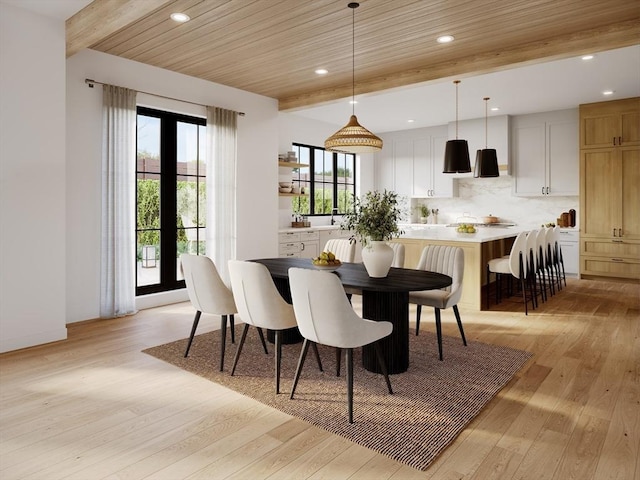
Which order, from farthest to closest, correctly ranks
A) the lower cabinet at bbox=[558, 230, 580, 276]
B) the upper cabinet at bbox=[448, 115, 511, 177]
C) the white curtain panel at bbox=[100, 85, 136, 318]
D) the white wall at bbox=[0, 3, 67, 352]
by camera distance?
the upper cabinet at bbox=[448, 115, 511, 177]
the lower cabinet at bbox=[558, 230, 580, 276]
the white curtain panel at bbox=[100, 85, 136, 318]
the white wall at bbox=[0, 3, 67, 352]

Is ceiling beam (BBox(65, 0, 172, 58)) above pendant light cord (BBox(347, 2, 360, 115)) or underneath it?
underneath

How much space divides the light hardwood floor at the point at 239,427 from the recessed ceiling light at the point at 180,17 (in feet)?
9.15

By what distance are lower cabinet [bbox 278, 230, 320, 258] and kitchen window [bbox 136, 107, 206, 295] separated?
149 cm

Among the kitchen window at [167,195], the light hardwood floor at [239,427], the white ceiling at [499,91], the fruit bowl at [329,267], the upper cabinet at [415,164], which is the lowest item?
the light hardwood floor at [239,427]

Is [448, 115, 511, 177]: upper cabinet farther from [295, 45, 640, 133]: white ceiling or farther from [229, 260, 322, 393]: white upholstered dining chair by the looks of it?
[229, 260, 322, 393]: white upholstered dining chair

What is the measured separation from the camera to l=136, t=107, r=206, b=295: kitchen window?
524cm

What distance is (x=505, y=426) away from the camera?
2482mm

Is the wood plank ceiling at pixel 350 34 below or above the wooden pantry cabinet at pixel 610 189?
above

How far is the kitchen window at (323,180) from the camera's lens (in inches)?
324

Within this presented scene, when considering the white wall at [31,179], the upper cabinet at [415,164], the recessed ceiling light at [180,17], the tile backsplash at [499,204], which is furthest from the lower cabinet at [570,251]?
the white wall at [31,179]

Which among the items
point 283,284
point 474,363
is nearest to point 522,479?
point 474,363

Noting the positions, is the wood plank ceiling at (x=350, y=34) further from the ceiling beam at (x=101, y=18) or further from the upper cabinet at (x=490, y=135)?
the upper cabinet at (x=490, y=135)

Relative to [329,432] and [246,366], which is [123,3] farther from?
[329,432]

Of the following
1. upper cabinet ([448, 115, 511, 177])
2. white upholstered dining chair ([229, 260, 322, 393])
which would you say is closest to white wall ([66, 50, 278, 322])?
white upholstered dining chair ([229, 260, 322, 393])
